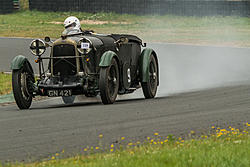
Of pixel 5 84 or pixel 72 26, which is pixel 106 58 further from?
pixel 5 84

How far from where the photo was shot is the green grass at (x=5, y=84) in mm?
15718

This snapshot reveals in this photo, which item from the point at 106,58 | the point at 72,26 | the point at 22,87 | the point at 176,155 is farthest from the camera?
the point at 72,26

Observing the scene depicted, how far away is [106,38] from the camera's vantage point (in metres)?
12.3

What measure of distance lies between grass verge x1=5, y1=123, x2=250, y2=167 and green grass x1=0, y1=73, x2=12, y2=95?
908 centimetres

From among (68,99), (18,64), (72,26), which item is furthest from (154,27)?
(18,64)

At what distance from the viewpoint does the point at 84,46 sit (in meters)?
11.2

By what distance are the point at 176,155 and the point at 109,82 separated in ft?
18.3

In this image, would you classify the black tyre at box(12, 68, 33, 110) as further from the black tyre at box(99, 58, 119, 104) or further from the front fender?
the black tyre at box(99, 58, 119, 104)

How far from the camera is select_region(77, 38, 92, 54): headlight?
11234 millimetres

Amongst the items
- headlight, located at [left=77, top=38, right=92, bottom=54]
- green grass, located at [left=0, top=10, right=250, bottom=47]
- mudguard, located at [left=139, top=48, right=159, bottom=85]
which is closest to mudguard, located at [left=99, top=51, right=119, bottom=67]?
headlight, located at [left=77, top=38, right=92, bottom=54]

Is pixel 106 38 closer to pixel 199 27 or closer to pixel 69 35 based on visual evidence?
pixel 69 35

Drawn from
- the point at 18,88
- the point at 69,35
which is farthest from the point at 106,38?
the point at 18,88

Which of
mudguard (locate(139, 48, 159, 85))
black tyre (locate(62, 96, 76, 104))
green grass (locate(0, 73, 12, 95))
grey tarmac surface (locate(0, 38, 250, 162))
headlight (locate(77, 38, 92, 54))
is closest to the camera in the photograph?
grey tarmac surface (locate(0, 38, 250, 162))

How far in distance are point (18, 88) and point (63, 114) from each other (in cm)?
145
